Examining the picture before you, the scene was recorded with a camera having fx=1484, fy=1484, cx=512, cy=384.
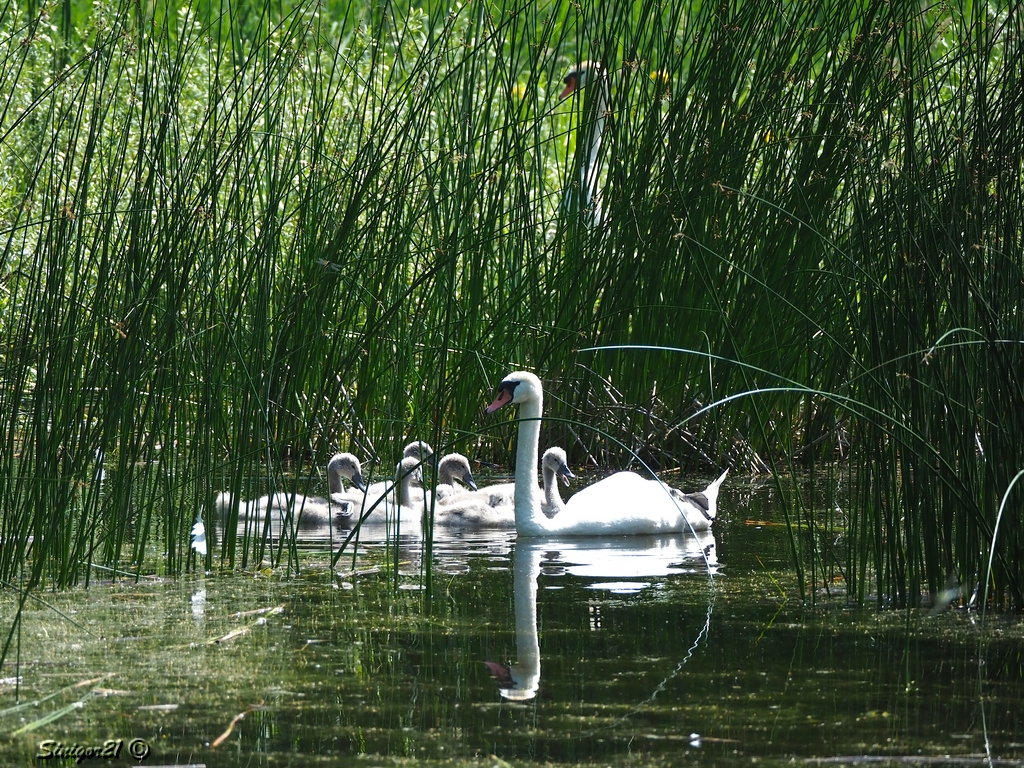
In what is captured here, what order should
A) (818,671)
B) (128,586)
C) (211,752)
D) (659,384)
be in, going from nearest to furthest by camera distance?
(211,752), (818,671), (128,586), (659,384)

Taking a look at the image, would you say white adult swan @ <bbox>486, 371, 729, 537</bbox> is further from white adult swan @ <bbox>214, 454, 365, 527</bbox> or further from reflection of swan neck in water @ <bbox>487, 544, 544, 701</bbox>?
white adult swan @ <bbox>214, 454, 365, 527</bbox>

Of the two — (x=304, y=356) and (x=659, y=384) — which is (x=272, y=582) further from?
(x=659, y=384)

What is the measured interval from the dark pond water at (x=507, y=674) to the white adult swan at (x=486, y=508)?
1.31 meters

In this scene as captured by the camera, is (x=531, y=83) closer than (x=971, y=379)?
No

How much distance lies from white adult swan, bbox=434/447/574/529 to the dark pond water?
1.31m

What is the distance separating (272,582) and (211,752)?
1513mm

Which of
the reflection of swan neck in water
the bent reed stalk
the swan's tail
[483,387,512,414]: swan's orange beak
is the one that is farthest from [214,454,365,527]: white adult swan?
the swan's tail

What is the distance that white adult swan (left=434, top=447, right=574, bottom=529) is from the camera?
5602mm

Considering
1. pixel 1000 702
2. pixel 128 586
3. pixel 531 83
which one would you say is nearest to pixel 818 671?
pixel 1000 702

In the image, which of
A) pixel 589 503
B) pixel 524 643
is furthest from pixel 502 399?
pixel 524 643

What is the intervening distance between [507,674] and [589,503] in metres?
2.32

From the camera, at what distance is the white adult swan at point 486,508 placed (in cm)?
560

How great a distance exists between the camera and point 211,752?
Answer: 2.58 m

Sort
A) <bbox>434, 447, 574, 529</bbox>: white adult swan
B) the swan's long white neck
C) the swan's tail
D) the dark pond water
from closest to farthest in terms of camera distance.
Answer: the dark pond water
the swan's long white neck
the swan's tail
<bbox>434, 447, 574, 529</bbox>: white adult swan
